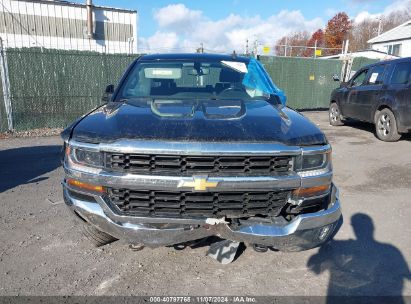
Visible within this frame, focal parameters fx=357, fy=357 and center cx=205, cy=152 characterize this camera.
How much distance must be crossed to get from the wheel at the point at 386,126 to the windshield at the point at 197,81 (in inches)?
213

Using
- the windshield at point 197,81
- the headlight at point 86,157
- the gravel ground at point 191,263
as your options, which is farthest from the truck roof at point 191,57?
the gravel ground at point 191,263

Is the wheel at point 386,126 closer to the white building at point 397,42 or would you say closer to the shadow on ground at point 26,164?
the shadow on ground at point 26,164

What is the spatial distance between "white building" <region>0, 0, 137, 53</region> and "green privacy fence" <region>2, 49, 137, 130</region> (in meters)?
13.0

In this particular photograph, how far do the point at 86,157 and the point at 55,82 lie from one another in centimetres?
806

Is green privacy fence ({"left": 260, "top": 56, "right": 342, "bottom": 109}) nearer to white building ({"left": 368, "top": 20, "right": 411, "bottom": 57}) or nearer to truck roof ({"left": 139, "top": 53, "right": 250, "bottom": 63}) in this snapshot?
truck roof ({"left": 139, "top": 53, "right": 250, "bottom": 63})

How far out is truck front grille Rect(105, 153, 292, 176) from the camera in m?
2.41

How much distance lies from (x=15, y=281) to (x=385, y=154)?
7.14 meters

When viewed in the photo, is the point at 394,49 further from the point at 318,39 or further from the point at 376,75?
the point at 318,39

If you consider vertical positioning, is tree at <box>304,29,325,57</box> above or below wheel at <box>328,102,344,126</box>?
above

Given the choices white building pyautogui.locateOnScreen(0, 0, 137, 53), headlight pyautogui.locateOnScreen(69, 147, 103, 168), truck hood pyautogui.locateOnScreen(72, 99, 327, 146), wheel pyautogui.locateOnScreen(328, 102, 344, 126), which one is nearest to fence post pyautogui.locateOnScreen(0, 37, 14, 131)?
truck hood pyautogui.locateOnScreen(72, 99, 327, 146)

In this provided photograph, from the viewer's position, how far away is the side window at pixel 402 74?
802cm

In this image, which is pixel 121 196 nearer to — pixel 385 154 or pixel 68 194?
pixel 68 194

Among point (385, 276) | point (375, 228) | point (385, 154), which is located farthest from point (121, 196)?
point (385, 154)

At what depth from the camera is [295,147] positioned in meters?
2.50
